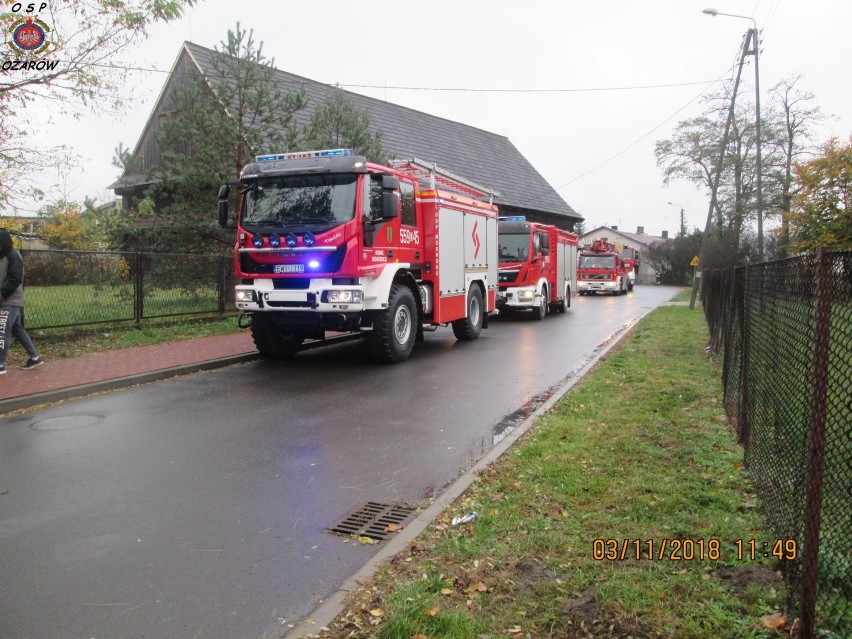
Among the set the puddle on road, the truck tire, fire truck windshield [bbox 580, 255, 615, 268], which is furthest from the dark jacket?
fire truck windshield [bbox 580, 255, 615, 268]

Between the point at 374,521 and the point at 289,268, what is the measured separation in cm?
593

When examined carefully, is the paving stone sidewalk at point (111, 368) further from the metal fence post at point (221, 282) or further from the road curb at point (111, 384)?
the metal fence post at point (221, 282)

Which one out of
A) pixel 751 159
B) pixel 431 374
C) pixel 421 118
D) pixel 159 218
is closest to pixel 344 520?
pixel 431 374

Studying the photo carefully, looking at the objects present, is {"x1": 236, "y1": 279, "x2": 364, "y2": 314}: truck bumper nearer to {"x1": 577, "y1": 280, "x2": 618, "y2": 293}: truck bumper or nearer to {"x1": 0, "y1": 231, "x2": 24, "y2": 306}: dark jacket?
{"x1": 0, "y1": 231, "x2": 24, "y2": 306}: dark jacket

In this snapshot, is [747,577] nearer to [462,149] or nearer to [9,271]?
[9,271]

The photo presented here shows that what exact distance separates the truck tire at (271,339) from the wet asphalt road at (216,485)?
1181 millimetres

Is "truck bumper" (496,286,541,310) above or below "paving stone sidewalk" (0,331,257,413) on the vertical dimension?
above

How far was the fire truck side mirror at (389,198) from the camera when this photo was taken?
9.48 metres

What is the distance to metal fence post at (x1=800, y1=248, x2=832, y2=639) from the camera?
2570mm

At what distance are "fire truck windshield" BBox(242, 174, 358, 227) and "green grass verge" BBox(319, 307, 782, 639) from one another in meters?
4.92

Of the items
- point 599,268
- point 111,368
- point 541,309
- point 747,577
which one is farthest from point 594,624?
point 599,268

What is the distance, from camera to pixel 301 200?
383 inches
